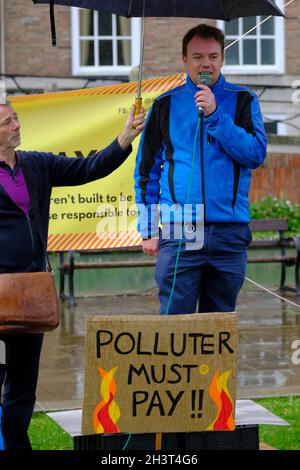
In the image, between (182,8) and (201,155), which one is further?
(182,8)

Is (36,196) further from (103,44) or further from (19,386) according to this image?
(103,44)

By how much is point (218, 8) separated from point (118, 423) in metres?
2.55

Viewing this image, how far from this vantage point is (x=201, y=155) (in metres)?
5.60

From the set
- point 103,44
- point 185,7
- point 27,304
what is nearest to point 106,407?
point 27,304

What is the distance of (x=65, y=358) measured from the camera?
8867mm

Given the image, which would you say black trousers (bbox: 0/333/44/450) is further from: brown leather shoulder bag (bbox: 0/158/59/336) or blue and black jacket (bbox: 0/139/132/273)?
blue and black jacket (bbox: 0/139/132/273)

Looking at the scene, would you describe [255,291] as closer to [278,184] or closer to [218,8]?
[218,8]

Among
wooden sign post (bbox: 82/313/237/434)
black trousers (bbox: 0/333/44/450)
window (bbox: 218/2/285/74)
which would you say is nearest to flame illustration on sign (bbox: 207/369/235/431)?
wooden sign post (bbox: 82/313/237/434)

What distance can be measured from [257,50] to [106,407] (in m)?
21.1

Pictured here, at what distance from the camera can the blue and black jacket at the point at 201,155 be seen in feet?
18.2

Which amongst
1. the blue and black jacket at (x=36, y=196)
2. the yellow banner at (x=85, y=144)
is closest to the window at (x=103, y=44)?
the yellow banner at (x=85, y=144)

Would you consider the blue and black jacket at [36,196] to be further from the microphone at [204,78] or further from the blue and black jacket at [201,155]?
the microphone at [204,78]

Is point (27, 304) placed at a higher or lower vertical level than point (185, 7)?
lower
